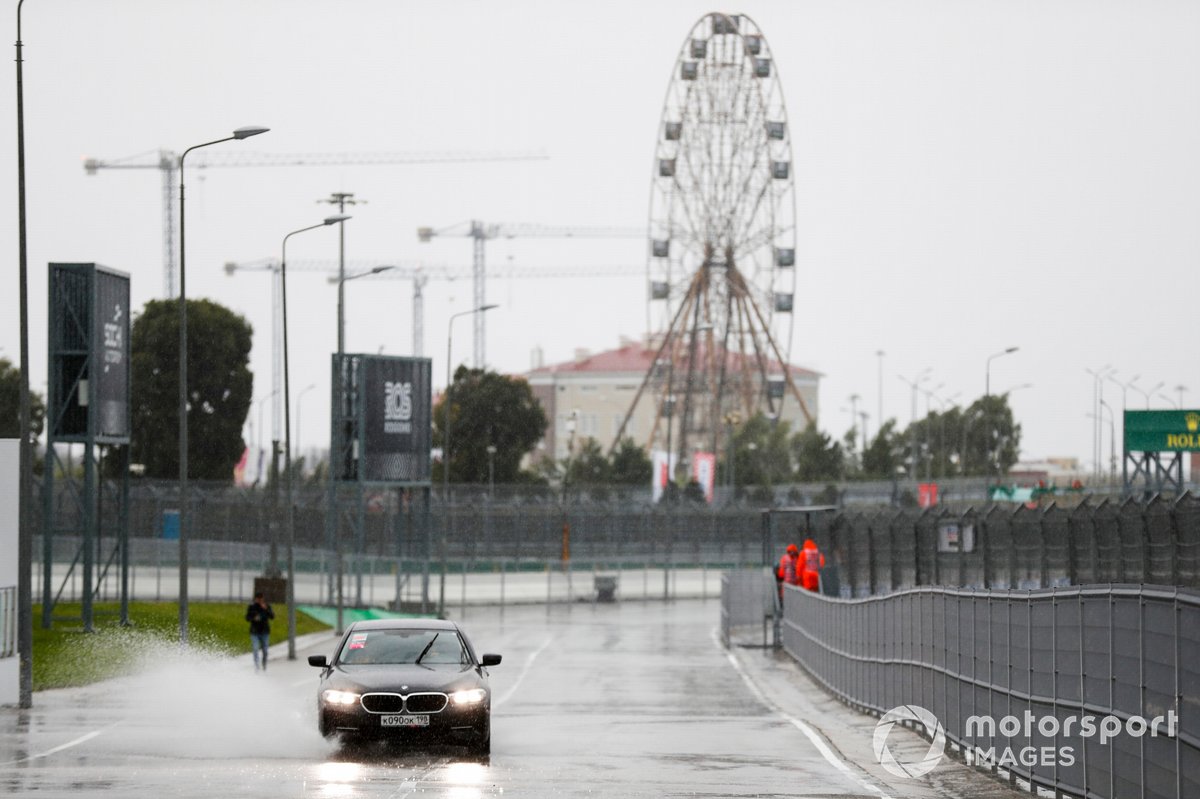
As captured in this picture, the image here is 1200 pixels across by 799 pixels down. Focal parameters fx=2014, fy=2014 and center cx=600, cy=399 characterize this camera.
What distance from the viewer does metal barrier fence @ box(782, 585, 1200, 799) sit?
37.8ft

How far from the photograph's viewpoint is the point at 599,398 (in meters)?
184

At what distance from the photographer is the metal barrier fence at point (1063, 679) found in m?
11.5

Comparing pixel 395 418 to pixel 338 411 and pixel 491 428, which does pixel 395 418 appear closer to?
pixel 338 411

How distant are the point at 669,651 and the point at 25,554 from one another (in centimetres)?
2003

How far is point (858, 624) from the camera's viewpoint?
1011 inches

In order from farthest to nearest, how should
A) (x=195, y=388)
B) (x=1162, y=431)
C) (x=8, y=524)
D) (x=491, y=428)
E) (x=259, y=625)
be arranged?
(x=491, y=428), (x=195, y=388), (x=1162, y=431), (x=259, y=625), (x=8, y=524)

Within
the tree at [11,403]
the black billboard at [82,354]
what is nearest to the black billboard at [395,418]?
the black billboard at [82,354]

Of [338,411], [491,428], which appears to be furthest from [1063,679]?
[491,428]

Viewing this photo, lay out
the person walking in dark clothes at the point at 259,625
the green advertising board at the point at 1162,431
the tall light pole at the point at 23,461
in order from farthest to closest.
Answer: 1. the green advertising board at the point at 1162,431
2. the person walking in dark clothes at the point at 259,625
3. the tall light pole at the point at 23,461

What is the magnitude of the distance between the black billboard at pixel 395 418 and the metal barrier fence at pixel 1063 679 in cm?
3762

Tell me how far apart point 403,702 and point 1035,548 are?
41.4ft

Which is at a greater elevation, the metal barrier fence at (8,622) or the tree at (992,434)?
the tree at (992,434)

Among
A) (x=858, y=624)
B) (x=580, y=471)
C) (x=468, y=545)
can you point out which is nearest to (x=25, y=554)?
(x=858, y=624)

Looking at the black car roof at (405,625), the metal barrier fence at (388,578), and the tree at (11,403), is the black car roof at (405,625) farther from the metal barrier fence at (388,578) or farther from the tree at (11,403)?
the tree at (11,403)
